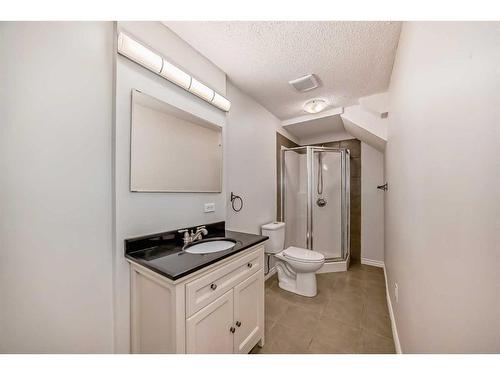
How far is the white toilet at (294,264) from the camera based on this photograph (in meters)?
1.98

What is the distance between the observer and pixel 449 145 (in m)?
0.59

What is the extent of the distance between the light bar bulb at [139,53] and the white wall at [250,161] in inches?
31.2

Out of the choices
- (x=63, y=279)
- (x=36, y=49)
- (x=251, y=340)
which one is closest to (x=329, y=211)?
(x=251, y=340)

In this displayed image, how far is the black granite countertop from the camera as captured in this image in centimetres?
87

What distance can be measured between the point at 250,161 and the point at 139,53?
1.34m

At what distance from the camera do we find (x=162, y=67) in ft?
3.82

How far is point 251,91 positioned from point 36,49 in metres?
1.64

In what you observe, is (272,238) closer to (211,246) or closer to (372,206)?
(211,246)

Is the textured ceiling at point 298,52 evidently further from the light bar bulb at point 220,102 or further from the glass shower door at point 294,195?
the glass shower door at point 294,195

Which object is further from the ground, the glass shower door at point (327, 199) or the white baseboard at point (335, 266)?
the glass shower door at point (327, 199)

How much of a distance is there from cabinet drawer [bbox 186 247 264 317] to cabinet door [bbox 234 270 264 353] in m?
0.06

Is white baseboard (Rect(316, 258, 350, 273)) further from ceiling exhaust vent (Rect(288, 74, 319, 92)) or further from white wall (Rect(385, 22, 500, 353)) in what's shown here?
ceiling exhaust vent (Rect(288, 74, 319, 92))

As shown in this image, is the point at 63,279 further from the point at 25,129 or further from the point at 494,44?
the point at 494,44

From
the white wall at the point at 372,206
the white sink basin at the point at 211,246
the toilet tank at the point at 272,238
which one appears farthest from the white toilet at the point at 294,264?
the white wall at the point at 372,206
